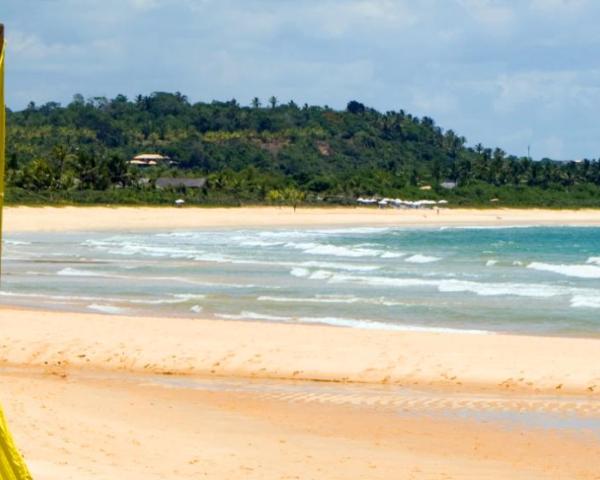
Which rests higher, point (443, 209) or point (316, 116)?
point (316, 116)

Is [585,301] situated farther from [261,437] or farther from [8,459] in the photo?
[8,459]

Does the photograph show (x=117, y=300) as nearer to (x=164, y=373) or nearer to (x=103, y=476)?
(x=164, y=373)

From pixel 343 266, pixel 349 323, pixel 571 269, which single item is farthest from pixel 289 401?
pixel 571 269

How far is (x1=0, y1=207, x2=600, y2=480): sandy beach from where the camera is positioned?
9945mm

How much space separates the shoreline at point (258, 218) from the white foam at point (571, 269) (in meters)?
29.2

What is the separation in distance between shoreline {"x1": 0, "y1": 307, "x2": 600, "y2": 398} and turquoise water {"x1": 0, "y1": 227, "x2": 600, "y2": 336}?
3036 millimetres

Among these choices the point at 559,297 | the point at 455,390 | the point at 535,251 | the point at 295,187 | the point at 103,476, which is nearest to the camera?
the point at 103,476

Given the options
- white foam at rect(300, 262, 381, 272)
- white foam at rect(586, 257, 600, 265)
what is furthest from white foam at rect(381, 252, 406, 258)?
white foam at rect(586, 257, 600, 265)

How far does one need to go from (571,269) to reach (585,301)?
14.4 meters

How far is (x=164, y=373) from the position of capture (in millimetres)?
15922

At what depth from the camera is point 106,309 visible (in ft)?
80.2

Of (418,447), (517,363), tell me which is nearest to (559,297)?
(517,363)

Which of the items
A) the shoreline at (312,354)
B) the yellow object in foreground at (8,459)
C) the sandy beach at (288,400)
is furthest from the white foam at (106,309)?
the yellow object in foreground at (8,459)

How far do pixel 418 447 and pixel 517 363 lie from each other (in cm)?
553
